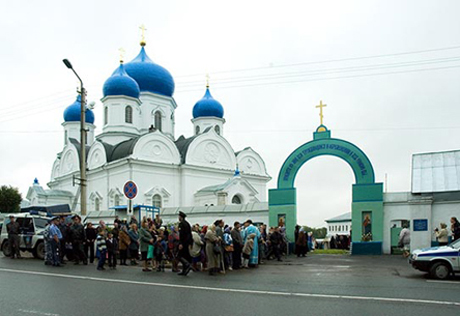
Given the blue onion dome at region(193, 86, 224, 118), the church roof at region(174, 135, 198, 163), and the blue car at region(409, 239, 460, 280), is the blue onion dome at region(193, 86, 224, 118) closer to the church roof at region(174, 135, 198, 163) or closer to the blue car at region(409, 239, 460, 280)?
the church roof at region(174, 135, 198, 163)

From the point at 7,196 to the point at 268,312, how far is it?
132 ft

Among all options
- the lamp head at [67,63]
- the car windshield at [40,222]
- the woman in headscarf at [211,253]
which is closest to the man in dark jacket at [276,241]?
the woman in headscarf at [211,253]

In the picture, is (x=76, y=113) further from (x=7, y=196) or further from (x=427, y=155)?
(x=427, y=155)

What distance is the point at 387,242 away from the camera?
2138cm

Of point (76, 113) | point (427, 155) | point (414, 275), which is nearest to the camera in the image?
point (414, 275)

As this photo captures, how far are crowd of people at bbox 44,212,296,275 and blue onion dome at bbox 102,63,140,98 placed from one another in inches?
1045

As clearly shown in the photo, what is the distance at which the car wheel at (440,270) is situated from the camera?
38.9 ft

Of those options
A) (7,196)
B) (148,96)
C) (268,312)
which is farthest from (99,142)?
(268,312)

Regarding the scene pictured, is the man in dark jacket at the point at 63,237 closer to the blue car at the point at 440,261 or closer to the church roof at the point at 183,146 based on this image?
the blue car at the point at 440,261

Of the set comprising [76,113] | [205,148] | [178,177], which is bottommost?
[178,177]

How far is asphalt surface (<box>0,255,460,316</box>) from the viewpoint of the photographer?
7754 mm

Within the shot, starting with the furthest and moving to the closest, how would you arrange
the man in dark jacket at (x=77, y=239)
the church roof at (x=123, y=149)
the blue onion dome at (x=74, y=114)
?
the blue onion dome at (x=74, y=114)
the church roof at (x=123, y=149)
the man in dark jacket at (x=77, y=239)

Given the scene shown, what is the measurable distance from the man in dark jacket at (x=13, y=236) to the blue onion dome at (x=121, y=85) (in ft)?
84.1

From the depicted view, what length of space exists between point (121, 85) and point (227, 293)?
3496 cm
